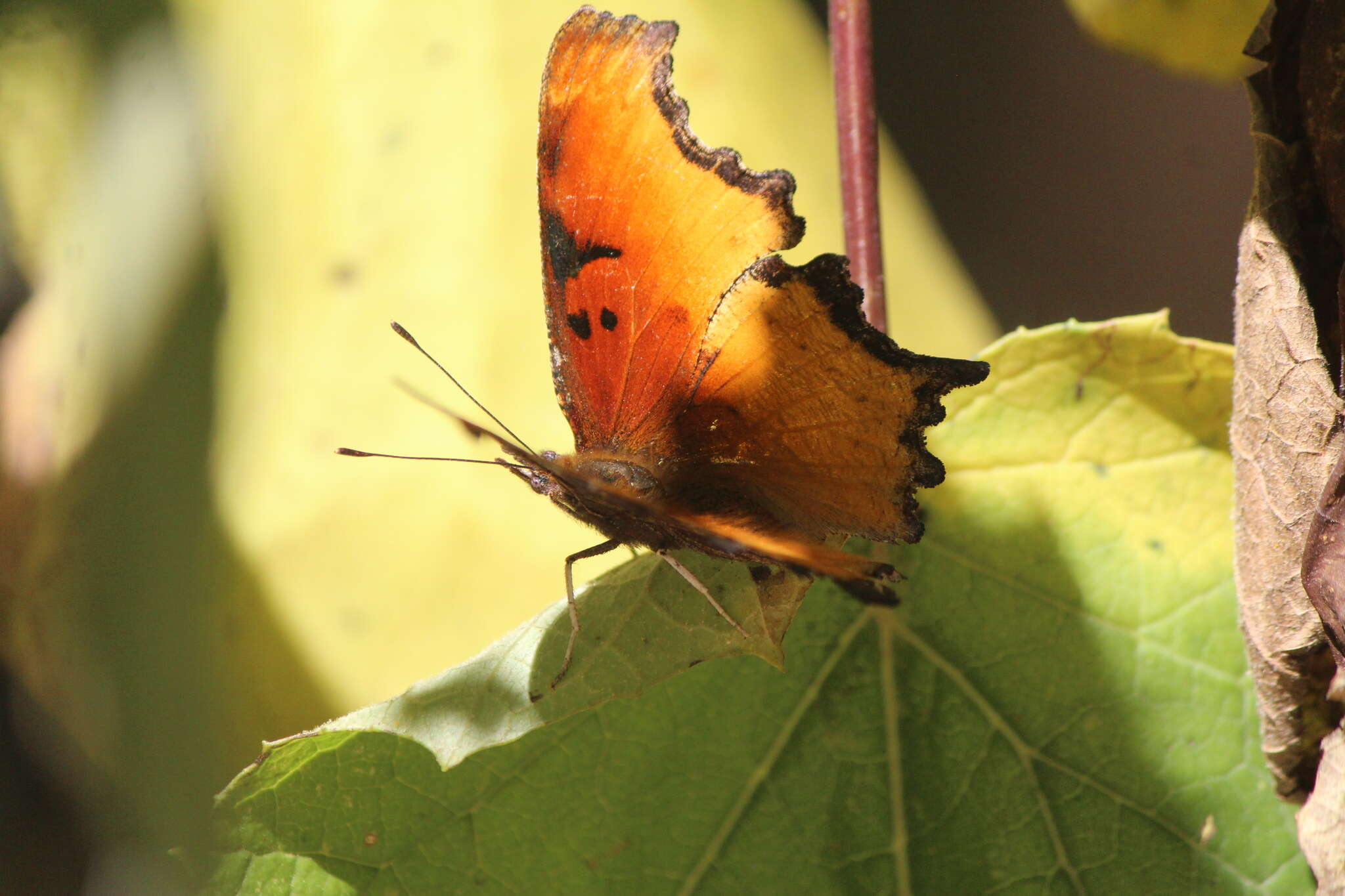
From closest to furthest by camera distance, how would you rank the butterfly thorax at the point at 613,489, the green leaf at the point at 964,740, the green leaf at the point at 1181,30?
the butterfly thorax at the point at 613,489 → the green leaf at the point at 964,740 → the green leaf at the point at 1181,30

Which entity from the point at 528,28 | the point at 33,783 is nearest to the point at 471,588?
the point at 528,28

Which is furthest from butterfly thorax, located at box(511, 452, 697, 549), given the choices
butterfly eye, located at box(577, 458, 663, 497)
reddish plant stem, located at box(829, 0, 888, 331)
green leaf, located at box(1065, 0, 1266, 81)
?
green leaf, located at box(1065, 0, 1266, 81)

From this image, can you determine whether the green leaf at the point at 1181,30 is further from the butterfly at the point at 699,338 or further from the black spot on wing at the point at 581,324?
the black spot on wing at the point at 581,324

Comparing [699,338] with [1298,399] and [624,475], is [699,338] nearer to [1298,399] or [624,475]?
[624,475]

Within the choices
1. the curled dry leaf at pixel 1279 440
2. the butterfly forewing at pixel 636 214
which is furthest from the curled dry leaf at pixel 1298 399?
the butterfly forewing at pixel 636 214

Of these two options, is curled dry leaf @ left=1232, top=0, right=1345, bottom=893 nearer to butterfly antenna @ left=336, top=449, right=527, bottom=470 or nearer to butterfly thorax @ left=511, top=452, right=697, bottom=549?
butterfly thorax @ left=511, top=452, right=697, bottom=549

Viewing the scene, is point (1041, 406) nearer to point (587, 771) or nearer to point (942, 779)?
point (942, 779)
